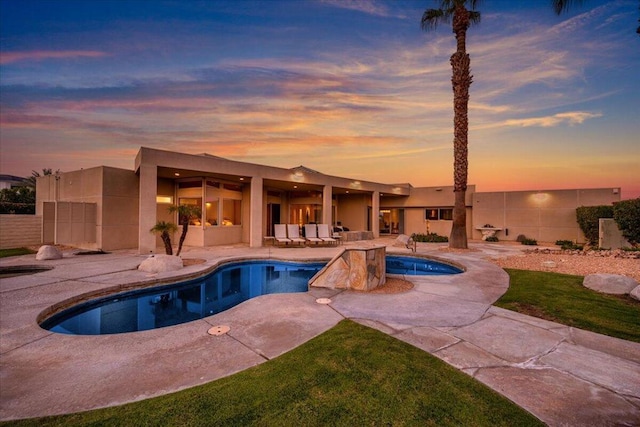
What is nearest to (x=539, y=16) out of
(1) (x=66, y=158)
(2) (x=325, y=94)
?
(2) (x=325, y=94)

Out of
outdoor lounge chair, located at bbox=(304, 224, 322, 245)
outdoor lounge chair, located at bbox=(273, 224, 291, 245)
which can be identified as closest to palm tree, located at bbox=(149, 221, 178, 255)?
outdoor lounge chair, located at bbox=(273, 224, 291, 245)

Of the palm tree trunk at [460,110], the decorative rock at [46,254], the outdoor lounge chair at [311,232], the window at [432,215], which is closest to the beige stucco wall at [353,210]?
the window at [432,215]

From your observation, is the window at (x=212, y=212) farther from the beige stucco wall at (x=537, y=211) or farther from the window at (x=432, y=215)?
the beige stucco wall at (x=537, y=211)

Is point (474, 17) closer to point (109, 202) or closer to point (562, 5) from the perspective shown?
point (562, 5)

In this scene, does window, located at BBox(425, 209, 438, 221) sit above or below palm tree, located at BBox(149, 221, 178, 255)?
above

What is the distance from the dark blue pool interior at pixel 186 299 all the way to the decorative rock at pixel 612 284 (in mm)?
3873

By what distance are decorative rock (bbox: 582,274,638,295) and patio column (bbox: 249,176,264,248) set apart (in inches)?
482

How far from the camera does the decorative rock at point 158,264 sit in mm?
7762

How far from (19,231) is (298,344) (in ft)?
55.5

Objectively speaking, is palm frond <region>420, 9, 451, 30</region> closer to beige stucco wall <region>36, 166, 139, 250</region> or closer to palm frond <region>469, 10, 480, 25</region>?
palm frond <region>469, 10, 480, 25</region>

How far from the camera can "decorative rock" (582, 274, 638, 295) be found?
580cm

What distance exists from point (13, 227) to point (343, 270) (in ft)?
53.2

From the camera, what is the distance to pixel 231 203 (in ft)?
50.8

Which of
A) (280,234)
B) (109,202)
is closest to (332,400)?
(280,234)
